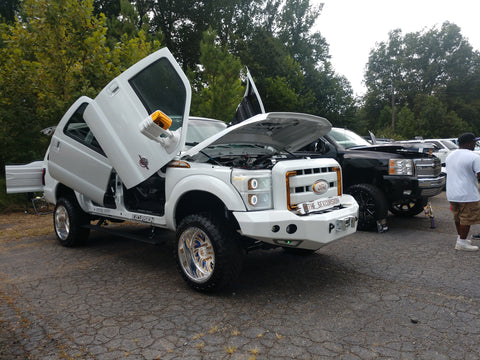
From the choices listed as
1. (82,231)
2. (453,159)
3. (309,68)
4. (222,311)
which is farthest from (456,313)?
(309,68)

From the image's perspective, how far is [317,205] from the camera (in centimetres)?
377

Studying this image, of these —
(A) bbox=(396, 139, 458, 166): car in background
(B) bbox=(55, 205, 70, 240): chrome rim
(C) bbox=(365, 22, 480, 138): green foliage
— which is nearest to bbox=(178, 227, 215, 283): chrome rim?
(B) bbox=(55, 205, 70, 240): chrome rim

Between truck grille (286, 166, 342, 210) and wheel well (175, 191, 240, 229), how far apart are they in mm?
757

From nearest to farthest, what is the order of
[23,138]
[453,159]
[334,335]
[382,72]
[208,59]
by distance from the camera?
[334,335], [453,159], [23,138], [208,59], [382,72]

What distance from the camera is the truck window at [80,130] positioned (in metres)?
5.02

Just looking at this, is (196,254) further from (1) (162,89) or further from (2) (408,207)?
(2) (408,207)

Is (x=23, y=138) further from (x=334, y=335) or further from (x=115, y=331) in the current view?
(x=334, y=335)

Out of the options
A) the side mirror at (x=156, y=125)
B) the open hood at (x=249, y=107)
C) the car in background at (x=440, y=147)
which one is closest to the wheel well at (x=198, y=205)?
the side mirror at (x=156, y=125)

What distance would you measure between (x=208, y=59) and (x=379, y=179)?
8596mm

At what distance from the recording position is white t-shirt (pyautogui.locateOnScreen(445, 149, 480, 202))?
16.6 ft

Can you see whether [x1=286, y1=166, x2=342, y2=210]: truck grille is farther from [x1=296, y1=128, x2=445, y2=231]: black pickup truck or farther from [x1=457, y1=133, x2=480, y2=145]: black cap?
[x1=457, y1=133, x2=480, y2=145]: black cap

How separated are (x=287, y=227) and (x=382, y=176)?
361 cm

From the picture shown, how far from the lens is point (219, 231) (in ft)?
11.6

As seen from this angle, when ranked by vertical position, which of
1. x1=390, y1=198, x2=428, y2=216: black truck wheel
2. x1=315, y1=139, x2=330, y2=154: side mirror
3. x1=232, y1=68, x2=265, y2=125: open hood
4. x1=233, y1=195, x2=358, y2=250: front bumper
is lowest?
x1=390, y1=198, x2=428, y2=216: black truck wheel
